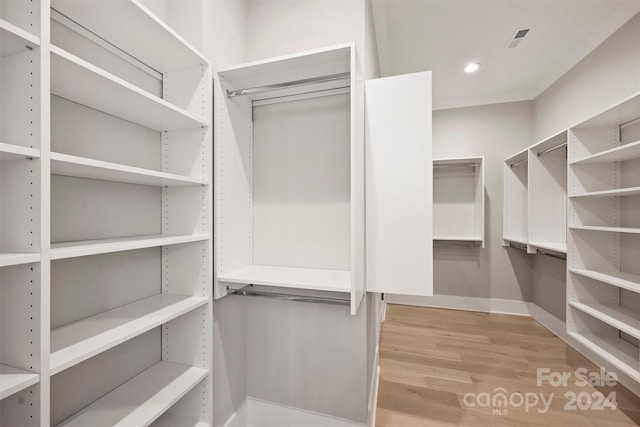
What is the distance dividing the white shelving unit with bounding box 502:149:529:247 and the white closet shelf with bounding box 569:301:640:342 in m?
1.31

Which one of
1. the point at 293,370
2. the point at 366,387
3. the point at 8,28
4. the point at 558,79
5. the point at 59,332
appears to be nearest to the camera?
the point at 8,28

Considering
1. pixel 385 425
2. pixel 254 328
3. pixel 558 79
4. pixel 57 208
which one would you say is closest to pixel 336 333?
pixel 254 328

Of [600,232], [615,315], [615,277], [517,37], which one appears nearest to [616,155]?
[600,232]

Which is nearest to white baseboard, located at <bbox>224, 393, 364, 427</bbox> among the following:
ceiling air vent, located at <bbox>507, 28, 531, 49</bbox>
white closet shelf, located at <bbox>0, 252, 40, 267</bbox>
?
white closet shelf, located at <bbox>0, 252, 40, 267</bbox>

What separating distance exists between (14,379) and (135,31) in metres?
1.21

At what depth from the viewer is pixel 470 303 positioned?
12.0 ft

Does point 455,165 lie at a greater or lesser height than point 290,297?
greater

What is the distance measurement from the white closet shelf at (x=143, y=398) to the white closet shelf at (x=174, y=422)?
9.6 inches

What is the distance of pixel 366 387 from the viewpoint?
1.53 m

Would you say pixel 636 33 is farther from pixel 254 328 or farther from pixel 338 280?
pixel 254 328

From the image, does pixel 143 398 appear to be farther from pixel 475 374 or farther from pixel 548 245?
pixel 548 245

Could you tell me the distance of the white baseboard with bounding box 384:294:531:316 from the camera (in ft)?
11.6

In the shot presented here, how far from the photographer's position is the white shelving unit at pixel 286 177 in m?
1.41

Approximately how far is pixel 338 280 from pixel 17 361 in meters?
1.12
